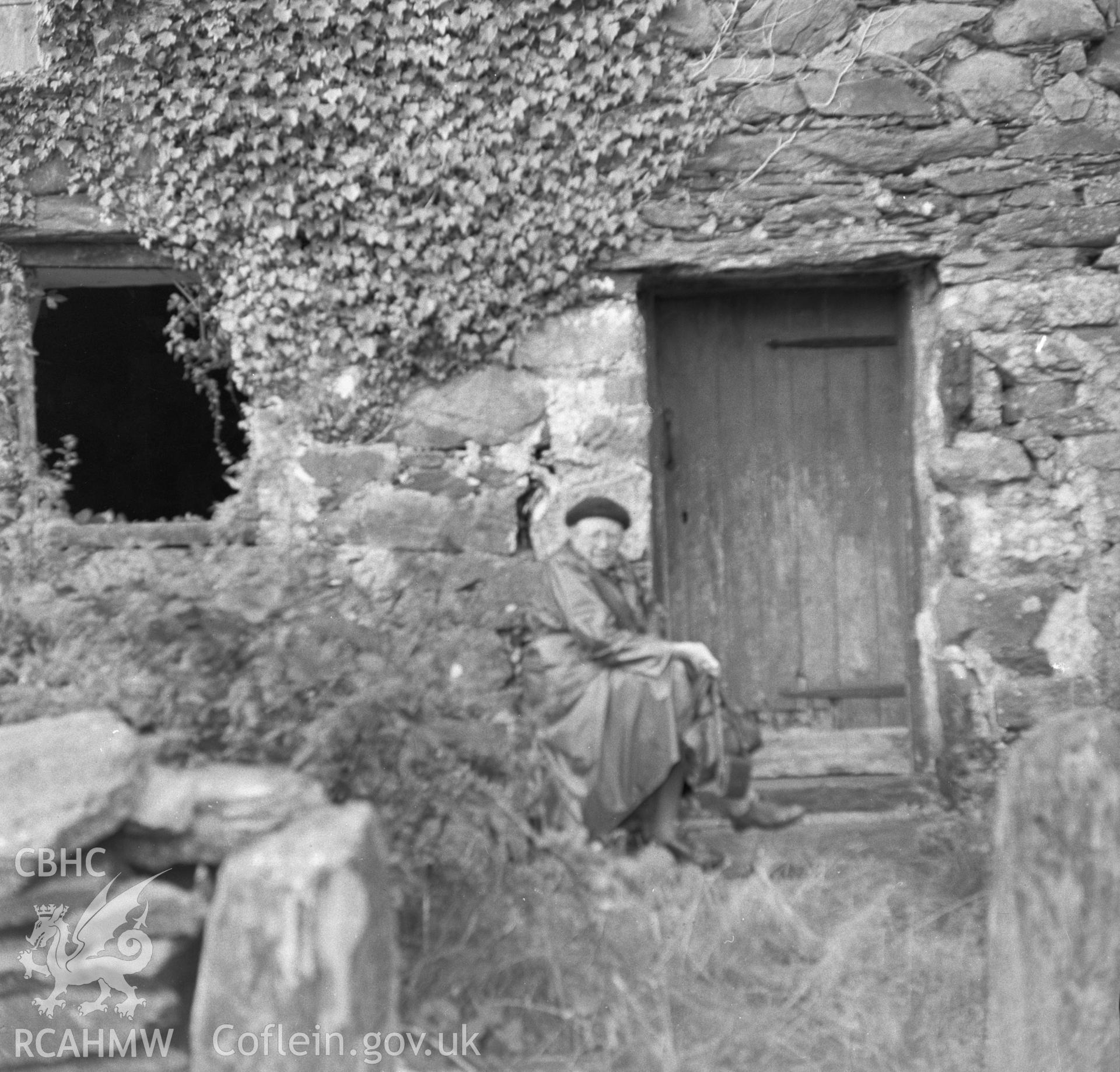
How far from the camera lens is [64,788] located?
9.60 ft

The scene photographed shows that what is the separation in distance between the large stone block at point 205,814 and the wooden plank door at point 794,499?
2.92 m

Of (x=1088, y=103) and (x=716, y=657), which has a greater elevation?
(x=1088, y=103)

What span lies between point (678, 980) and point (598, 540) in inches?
60.5

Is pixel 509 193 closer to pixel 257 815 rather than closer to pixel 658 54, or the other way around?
pixel 658 54

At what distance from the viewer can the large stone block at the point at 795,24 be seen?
5379 mm

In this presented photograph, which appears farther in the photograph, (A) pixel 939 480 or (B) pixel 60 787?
(A) pixel 939 480

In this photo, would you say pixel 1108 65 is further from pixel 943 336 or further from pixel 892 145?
pixel 943 336

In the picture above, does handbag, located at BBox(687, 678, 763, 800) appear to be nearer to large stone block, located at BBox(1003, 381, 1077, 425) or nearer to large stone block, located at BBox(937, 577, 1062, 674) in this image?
large stone block, located at BBox(937, 577, 1062, 674)

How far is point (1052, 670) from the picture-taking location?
535 cm

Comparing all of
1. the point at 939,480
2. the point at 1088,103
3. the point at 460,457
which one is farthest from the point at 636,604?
the point at 1088,103

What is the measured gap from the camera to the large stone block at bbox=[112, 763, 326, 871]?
2914mm

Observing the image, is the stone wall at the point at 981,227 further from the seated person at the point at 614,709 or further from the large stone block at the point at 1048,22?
the seated person at the point at 614,709

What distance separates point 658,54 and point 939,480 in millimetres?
1923

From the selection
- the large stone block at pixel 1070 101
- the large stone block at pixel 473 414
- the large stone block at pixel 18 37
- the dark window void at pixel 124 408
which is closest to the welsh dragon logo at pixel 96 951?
the large stone block at pixel 473 414
